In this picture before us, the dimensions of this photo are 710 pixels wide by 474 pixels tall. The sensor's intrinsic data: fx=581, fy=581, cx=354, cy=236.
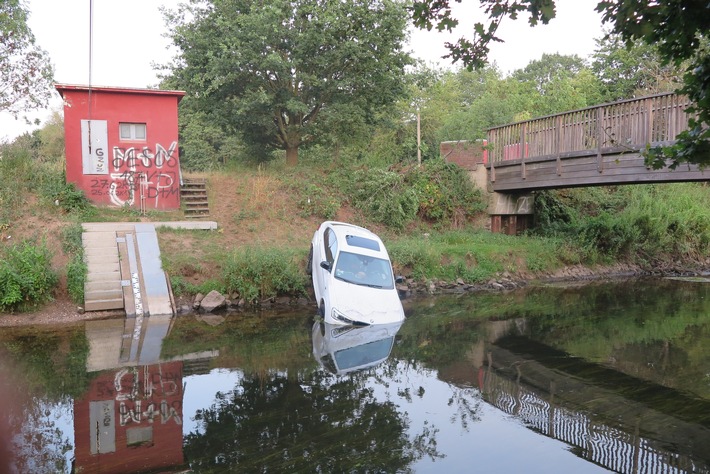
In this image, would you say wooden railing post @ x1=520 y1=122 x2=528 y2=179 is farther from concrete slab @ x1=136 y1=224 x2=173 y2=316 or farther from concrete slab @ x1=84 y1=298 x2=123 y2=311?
concrete slab @ x1=84 y1=298 x2=123 y2=311

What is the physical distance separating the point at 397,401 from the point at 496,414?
1.46 m

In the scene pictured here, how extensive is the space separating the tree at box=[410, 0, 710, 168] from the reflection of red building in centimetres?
558

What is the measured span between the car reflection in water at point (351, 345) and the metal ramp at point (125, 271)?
4393 mm

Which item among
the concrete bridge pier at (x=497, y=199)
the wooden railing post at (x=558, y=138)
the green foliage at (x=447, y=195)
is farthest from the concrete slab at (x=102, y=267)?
the concrete bridge pier at (x=497, y=199)

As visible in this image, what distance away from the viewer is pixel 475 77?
49.4 meters

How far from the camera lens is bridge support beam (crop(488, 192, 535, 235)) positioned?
24328 mm

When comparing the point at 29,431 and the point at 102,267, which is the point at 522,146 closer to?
the point at 102,267

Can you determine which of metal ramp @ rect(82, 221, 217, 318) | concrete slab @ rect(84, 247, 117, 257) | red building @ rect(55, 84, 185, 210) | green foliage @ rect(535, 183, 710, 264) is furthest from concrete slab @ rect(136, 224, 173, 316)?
green foliage @ rect(535, 183, 710, 264)

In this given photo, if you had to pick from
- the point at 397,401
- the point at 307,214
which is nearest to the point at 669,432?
the point at 397,401

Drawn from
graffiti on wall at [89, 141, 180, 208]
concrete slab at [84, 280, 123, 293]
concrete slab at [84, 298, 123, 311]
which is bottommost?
concrete slab at [84, 298, 123, 311]

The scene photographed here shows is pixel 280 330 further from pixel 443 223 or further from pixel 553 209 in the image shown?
pixel 553 209

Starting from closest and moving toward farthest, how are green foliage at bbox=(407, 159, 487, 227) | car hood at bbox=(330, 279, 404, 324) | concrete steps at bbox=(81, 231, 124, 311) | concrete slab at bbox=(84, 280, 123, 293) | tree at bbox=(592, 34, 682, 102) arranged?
car hood at bbox=(330, 279, 404, 324) < concrete steps at bbox=(81, 231, 124, 311) < concrete slab at bbox=(84, 280, 123, 293) < green foliage at bbox=(407, 159, 487, 227) < tree at bbox=(592, 34, 682, 102)

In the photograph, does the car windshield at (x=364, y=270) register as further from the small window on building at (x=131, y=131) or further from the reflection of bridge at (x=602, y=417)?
the small window on building at (x=131, y=131)

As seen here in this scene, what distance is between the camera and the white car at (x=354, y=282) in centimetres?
1351
